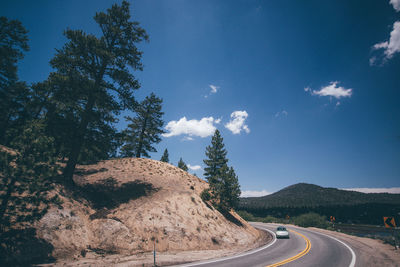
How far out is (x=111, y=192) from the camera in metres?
16.2

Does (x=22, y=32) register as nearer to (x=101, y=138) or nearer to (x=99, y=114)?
(x=99, y=114)

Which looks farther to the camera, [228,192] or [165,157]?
[165,157]

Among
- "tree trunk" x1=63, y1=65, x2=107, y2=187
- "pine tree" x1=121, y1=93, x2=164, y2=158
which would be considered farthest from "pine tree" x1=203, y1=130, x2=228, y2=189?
"tree trunk" x1=63, y1=65, x2=107, y2=187

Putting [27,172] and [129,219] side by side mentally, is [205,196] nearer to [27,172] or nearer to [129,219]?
[129,219]

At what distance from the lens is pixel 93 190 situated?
52.0ft

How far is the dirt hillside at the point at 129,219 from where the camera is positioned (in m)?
10.8

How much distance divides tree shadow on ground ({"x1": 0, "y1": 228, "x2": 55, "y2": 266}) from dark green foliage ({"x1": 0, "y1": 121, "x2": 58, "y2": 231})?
64cm

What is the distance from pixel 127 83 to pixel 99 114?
167 inches

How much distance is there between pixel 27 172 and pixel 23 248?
156 inches

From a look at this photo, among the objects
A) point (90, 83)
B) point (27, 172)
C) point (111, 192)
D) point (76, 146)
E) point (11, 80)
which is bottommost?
point (111, 192)

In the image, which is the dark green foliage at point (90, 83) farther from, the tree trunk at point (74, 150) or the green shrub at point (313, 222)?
the green shrub at point (313, 222)

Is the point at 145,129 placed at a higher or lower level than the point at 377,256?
higher

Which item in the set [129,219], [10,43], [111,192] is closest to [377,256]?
[129,219]

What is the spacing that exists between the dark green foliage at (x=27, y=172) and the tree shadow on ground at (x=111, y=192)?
542 cm
